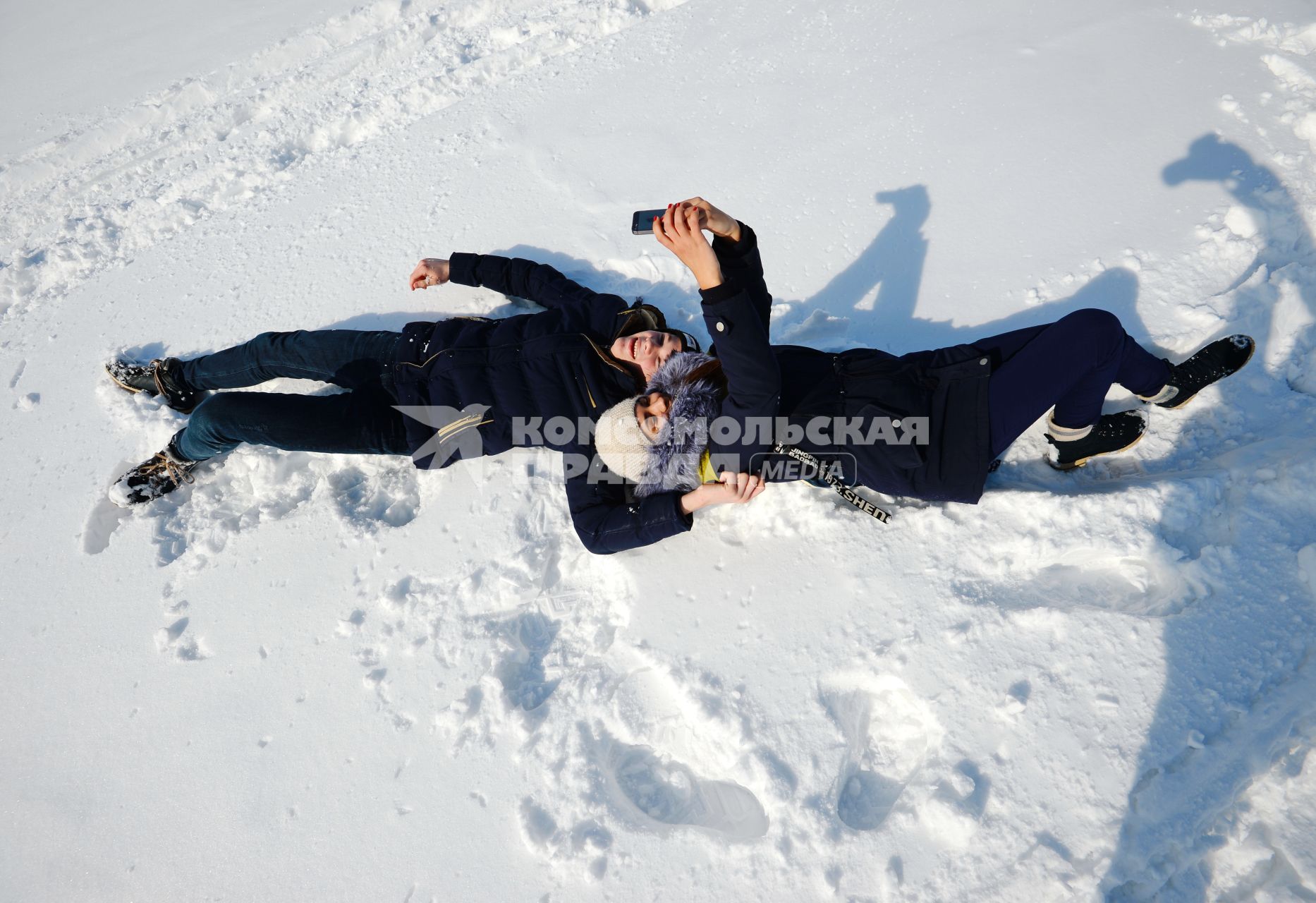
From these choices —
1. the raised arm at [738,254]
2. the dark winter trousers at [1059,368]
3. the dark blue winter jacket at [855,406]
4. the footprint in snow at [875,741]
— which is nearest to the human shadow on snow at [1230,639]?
the dark winter trousers at [1059,368]

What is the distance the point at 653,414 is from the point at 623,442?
0.51 feet

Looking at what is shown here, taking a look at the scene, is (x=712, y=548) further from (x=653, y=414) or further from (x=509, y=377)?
(x=509, y=377)

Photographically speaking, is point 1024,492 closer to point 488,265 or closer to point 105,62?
point 488,265

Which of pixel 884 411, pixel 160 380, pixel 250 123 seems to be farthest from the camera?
pixel 250 123

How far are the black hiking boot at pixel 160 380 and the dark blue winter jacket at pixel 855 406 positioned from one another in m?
2.29

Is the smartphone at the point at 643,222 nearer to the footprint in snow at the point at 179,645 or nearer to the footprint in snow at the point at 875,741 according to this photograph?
the footprint in snow at the point at 875,741

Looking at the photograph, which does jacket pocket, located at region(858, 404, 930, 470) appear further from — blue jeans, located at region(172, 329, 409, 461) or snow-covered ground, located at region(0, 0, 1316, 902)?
blue jeans, located at region(172, 329, 409, 461)

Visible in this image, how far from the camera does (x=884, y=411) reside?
246cm

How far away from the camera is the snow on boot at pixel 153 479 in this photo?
3152 millimetres

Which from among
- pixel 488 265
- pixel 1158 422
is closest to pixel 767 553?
pixel 1158 422

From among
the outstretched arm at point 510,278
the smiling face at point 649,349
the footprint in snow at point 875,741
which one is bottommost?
the footprint in snow at point 875,741

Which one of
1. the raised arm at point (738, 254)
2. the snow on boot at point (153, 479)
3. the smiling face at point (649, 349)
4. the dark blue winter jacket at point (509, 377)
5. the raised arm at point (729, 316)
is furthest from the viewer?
the snow on boot at point (153, 479)

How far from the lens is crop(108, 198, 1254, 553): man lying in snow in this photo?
2359 millimetres

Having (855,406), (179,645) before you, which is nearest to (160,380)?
(179,645)
